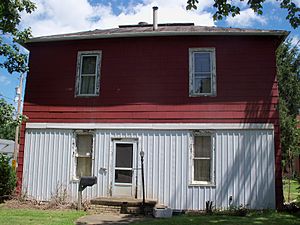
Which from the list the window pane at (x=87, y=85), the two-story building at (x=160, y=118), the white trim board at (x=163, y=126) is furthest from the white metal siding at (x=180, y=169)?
the window pane at (x=87, y=85)

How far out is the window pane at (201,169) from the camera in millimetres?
11325

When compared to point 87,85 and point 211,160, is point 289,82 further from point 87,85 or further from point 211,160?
point 87,85

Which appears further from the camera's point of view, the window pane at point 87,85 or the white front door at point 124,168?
the window pane at point 87,85

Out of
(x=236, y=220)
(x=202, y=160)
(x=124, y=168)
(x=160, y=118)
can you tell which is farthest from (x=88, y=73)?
(x=236, y=220)

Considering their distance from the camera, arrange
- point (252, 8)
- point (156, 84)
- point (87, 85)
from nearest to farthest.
Answer: 1. point (252, 8)
2. point (156, 84)
3. point (87, 85)

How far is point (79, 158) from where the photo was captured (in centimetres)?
1212

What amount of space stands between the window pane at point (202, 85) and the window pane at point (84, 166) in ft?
15.1

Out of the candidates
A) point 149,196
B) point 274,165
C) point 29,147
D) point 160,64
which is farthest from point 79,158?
point 274,165

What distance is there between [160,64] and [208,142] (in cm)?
326

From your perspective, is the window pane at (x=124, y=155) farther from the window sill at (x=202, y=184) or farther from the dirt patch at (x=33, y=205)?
the window sill at (x=202, y=184)

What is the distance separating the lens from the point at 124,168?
11648mm

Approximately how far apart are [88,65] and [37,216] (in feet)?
18.8

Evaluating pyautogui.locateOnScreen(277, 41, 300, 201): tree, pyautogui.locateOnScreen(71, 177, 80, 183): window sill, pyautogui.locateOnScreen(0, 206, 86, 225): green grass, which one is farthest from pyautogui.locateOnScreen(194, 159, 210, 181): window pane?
pyautogui.locateOnScreen(277, 41, 300, 201): tree

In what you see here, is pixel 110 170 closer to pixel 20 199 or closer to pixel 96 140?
pixel 96 140
